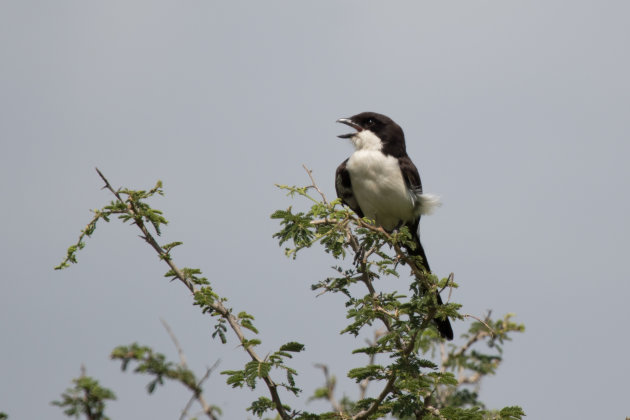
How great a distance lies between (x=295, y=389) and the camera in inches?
192

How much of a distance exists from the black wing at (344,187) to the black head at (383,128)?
0.45 metres

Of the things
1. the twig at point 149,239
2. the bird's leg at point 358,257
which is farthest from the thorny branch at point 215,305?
the bird's leg at point 358,257

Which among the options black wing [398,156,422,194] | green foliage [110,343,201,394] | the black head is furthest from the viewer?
the black head

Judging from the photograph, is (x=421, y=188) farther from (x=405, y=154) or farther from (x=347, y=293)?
(x=347, y=293)

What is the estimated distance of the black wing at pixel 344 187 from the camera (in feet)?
27.8

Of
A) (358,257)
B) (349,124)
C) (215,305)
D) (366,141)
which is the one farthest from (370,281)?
(349,124)

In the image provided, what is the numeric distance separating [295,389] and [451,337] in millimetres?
3656

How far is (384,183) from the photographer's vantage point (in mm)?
8188

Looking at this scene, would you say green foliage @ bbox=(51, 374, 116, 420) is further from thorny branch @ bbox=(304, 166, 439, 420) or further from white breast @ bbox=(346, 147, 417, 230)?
white breast @ bbox=(346, 147, 417, 230)

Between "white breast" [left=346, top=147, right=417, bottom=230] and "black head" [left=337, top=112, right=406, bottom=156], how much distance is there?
0.72 feet

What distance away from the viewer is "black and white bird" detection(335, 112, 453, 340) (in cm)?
821

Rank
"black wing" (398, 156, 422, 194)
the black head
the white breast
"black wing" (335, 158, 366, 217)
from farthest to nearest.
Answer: the black head < "black wing" (335, 158, 366, 217) < "black wing" (398, 156, 422, 194) < the white breast

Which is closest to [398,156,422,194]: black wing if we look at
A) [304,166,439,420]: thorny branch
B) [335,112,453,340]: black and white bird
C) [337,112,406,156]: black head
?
[335,112,453,340]: black and white bird

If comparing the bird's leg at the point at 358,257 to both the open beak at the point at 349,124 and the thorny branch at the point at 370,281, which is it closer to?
the thorny branch at the point at 370,281
